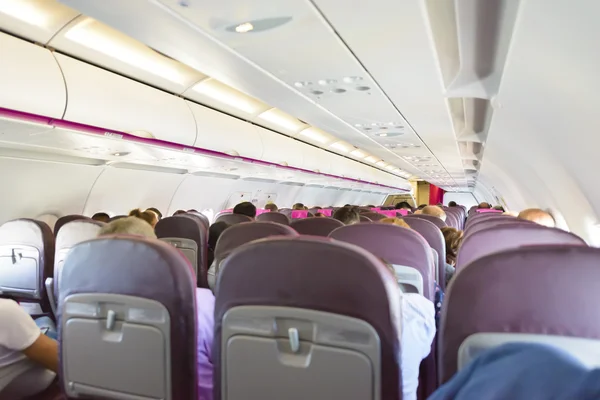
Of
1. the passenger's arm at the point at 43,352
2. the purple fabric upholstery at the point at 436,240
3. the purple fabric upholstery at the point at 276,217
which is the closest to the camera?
the passenger's arm at the point at 43,352

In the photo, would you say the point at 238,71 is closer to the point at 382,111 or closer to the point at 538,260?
the point at 382,111

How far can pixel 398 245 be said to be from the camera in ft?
10.6

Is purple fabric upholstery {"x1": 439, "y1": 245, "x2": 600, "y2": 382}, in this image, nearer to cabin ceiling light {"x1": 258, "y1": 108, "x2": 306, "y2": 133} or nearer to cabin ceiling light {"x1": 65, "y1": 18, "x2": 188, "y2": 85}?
cabin ceiling light {"x1": 65, "y1": 18, "x2": 188, "y2": 85}

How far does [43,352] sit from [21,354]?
0.11 metres

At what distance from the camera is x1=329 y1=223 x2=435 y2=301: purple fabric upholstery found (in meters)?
3.16

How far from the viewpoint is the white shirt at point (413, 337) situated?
187 cm

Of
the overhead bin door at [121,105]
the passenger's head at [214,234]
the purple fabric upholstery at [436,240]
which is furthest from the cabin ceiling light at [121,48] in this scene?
the purple fabric upholstery at [436,240]

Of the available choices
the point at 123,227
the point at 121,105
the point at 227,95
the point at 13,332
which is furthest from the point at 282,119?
the point at 13,332

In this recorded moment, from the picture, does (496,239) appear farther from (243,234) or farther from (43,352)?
(43,352)

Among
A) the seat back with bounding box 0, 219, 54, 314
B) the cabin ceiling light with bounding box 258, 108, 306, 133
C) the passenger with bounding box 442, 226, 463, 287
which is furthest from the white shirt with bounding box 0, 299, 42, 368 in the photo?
the cabin ceiling light with bounding box 258, 108, 306, 133

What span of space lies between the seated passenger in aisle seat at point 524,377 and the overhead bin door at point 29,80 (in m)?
4.41

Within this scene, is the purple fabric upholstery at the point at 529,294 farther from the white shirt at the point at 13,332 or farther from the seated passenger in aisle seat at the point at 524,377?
the white shirt at the point at 13,332

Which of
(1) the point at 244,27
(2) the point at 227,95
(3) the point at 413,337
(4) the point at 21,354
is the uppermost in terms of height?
(2) the point at 227,95

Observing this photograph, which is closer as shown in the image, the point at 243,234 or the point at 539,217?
→ the point at 243,234
